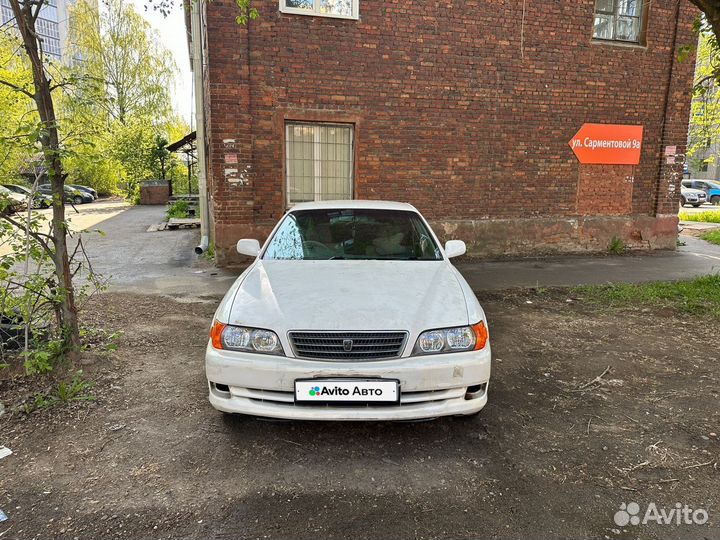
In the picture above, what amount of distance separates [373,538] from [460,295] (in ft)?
5.40

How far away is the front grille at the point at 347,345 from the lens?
2.85 m

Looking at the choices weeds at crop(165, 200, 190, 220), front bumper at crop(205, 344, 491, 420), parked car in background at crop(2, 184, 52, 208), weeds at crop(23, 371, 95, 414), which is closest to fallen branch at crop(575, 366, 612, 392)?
front bumper at crop(205, 344, 491, 420)

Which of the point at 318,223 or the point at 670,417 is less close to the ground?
the point at 318,223

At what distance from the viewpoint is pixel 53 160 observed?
3.80 meters

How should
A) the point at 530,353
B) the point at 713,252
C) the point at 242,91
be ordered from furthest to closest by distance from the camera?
the point at 713,252
the point at 242,91
the point at 530,353

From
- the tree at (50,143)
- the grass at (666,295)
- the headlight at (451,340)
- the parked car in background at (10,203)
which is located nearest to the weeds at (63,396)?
the tree at (50,143)

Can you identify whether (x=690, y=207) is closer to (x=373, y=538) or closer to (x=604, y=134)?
(x=604, y=134)

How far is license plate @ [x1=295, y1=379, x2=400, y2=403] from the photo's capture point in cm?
279

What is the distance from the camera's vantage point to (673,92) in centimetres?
1065

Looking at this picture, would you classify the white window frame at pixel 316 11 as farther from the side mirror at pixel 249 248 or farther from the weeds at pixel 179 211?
the weeds at pixel 179 211

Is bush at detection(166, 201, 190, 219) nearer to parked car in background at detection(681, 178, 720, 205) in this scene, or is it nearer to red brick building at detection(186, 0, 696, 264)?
red brick building at detection(186, 0, 696, 264)

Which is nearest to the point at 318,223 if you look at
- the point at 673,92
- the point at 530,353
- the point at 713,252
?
the point at 530,353

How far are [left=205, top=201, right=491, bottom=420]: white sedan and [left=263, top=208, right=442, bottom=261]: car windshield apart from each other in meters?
0.64

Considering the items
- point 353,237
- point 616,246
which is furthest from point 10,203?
point 616,246
